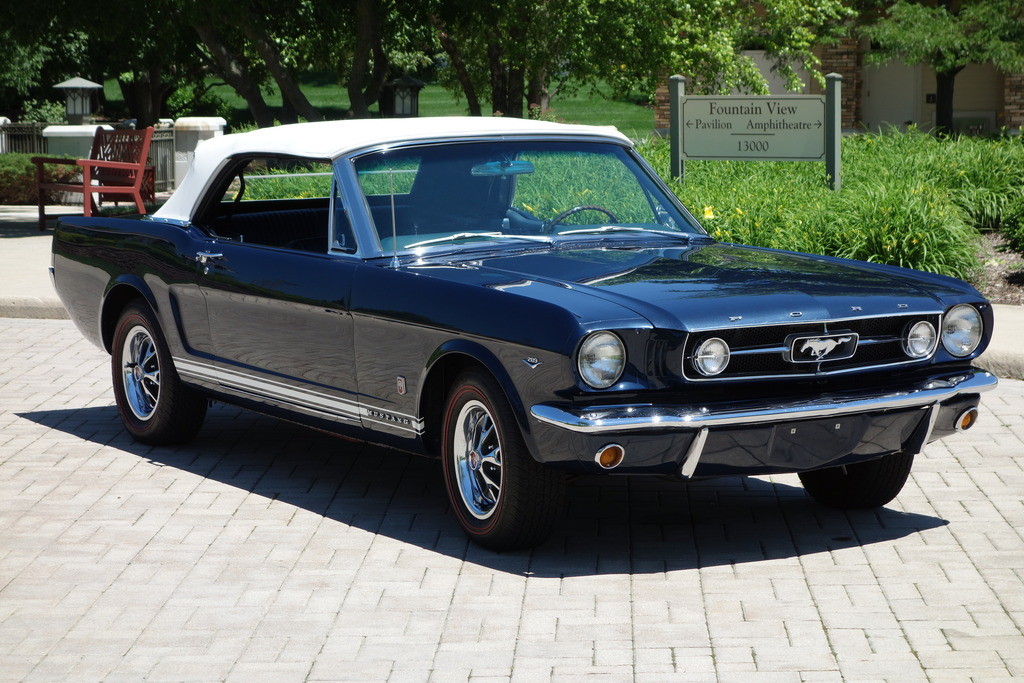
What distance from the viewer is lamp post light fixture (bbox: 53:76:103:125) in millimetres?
31438

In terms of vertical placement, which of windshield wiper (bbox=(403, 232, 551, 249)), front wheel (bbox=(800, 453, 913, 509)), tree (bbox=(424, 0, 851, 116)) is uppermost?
tree (bbox=(424, 0, 851, 116))

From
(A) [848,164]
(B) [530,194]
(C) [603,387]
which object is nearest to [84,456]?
(B) [530,194]

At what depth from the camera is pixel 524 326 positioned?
528 cm

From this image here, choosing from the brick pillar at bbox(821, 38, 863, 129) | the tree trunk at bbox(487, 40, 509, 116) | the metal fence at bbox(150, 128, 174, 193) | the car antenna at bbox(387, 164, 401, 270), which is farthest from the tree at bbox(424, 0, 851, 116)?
the car antenna at bbox(387, 164, 401, 270)

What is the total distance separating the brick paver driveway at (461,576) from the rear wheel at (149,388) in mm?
189

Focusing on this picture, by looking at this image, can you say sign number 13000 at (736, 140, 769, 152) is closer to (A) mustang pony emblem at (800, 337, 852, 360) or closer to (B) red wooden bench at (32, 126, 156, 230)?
(B) red wooden bench at (32, 126, 156, 230)

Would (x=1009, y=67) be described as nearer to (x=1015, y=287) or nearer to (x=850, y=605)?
(x=1015, y=287)

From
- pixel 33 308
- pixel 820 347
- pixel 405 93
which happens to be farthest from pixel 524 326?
pixel 405 93

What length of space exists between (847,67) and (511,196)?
35.5 metres

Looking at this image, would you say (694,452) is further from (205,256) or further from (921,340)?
(205,256)

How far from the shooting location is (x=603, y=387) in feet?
17.0

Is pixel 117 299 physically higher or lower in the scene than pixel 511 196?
lower

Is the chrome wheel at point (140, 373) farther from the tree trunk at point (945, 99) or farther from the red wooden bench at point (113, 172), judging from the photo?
the tree trunk at point (945, 99)

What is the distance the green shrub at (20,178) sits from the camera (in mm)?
24875
